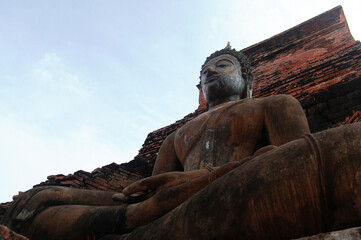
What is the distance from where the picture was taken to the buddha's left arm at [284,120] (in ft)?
9.26

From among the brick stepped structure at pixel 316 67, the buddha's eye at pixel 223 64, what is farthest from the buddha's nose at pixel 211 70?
the brick stepped structure at pixel 316 67

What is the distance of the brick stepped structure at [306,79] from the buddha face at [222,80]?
140 cm

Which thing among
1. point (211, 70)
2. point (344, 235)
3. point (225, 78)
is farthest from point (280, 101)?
point (344, 235)

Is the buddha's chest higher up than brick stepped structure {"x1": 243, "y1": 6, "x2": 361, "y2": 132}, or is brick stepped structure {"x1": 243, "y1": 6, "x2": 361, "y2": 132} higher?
brick stepped structure {"x1": 243, "y1": 6, "x2": 361, "y2": 132}

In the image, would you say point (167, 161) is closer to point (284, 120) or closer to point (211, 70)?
point (211, 70)

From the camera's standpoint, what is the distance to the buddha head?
3.79 m

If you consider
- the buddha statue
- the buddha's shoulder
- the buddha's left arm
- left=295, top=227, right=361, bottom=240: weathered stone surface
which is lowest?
left=295, top=227, right=361, bottom=240: weathered stone surface

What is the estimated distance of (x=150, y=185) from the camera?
2.34 metres

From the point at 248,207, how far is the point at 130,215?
2.87 feet

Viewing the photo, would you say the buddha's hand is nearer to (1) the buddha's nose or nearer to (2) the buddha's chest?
(2) the buddha's chest

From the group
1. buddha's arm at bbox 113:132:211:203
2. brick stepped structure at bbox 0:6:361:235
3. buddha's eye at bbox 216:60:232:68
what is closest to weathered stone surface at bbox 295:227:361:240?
buddha's arm at bbox 113:132:211:203

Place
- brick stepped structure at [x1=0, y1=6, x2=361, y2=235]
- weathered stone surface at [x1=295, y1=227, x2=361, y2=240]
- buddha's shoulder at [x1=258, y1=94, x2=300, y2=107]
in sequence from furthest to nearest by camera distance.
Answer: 1. brick stepped structure at [x1=0, y1=6, x2=361, y2=235]
2. buddha's shoulder at [x1=258, y1=94, x2=300, y2=107]
3. weathered stone surface at [x1=295, y1=227, x2=361, y2=240]

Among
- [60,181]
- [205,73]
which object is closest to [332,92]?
[205,73]

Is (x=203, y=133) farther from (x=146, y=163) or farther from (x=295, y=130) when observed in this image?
(x=146, y=163)
